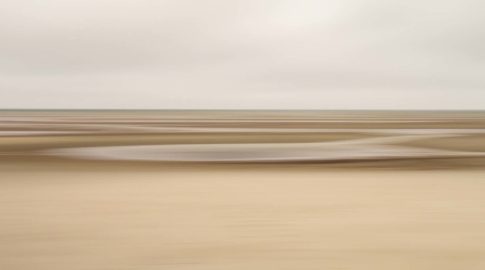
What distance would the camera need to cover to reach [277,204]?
27.2 ft

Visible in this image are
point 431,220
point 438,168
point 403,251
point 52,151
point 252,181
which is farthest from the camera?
point 52,151

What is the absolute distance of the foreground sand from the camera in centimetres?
544

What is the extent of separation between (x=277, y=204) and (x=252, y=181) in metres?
2.56

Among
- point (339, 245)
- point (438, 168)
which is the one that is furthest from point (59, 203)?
point (438, 168)

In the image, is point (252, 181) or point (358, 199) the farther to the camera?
point (252, 181)

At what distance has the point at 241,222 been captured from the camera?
7094mm

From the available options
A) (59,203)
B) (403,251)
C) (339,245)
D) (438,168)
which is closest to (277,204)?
(339,245)

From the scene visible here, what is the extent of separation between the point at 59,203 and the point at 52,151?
9663 mm

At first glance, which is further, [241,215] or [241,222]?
[241,215]

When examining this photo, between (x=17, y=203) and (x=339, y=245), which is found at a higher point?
(x=17, y=203)

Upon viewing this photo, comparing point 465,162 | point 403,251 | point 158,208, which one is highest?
point 465,162

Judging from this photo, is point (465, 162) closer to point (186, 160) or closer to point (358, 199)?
point (358, 199)

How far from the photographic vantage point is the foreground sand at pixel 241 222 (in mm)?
5445

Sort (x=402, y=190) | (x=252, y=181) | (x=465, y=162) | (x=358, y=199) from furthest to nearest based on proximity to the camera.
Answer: (x=465, y=162)
(x=252, y=181)
(x=402, y=190)
(x=358, y=199)
